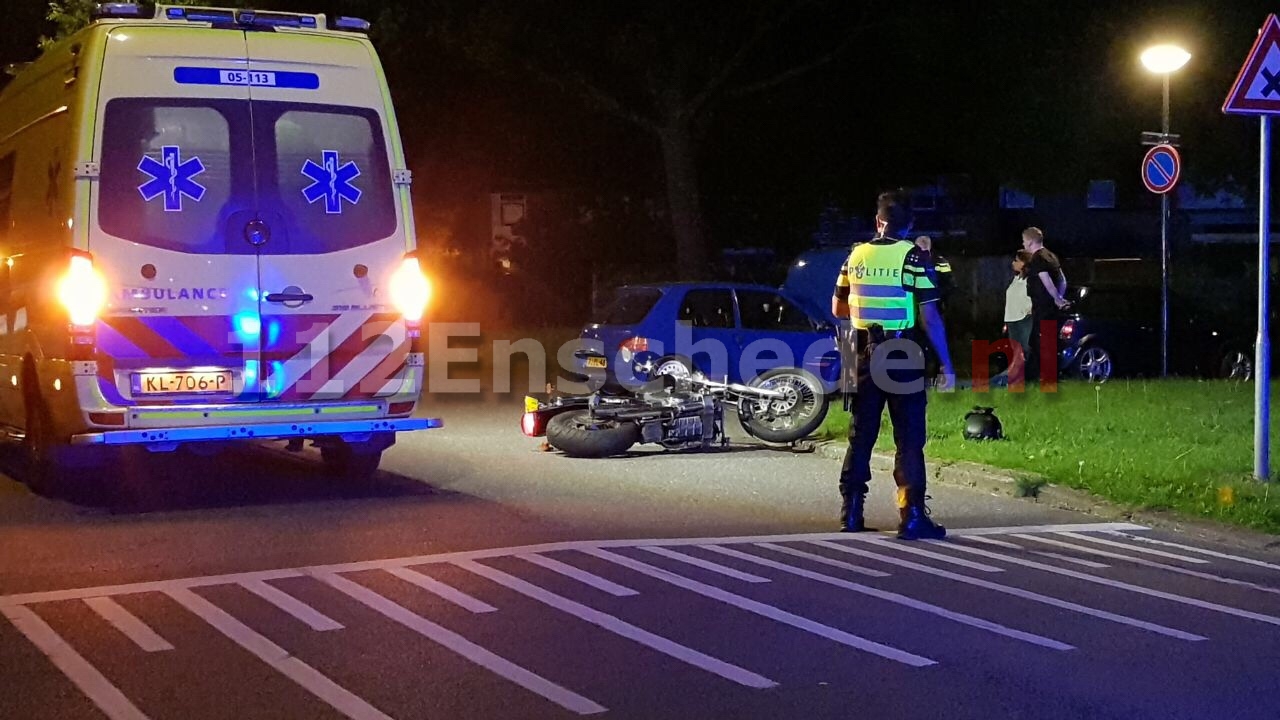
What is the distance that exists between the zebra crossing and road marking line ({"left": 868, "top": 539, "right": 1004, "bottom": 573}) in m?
0.01

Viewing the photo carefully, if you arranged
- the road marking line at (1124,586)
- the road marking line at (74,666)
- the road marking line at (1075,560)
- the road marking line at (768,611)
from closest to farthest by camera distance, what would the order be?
1. the road marking line at (74,666)
2. the road marking line at (768,611)
3. the road marking line at (1124,586)
4. the road marking line at (1075,560)

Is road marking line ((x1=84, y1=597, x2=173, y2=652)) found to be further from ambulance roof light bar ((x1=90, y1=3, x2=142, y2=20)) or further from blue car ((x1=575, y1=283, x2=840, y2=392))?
blue car ((x1=575, y1=283, x2=840, y2=392))

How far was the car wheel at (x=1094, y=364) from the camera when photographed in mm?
19578

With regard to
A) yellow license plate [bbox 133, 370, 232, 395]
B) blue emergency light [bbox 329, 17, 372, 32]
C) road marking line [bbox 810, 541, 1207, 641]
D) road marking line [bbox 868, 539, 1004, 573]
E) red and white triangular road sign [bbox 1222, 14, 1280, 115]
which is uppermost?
blue emergency light [bbox 329, 17, 372, 32]

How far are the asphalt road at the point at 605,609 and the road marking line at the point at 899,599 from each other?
3 cm

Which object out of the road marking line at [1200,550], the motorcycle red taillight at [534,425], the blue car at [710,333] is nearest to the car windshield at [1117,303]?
the blue car at [710,333]

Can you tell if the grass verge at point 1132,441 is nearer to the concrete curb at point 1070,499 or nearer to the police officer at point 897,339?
the concrete curb at point 1070,499

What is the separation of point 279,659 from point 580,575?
1974 millimetres

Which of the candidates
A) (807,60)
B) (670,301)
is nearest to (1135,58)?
(807,60)

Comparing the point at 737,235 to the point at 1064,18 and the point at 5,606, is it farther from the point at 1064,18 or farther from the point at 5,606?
the point at 5,606

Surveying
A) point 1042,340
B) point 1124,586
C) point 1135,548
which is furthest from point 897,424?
point 1042,340

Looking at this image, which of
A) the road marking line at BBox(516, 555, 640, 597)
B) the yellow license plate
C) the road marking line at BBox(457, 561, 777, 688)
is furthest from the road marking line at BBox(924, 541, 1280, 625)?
the yellow license plate

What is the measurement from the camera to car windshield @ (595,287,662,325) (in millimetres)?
15516

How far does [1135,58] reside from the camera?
81.1 feet
